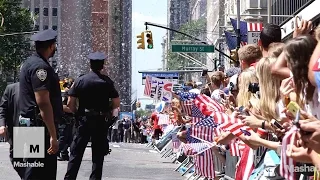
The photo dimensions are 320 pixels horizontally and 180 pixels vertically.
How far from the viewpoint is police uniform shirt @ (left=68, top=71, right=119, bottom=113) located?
13.6 meters

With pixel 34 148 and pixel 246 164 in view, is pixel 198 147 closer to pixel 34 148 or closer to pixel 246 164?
pixel 246 164

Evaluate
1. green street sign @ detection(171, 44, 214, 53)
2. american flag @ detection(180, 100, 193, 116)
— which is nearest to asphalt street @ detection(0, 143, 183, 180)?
american flag @ detection(180, 100, 193, 116)

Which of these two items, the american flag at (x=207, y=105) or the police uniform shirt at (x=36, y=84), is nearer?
the police uniform shirt at (x=36, y=84)

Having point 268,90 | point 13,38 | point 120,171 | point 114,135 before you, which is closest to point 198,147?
point 120,171

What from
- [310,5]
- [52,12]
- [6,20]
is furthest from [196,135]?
[52,12]

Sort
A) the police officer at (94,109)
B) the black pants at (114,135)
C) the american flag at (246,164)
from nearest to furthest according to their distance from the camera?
the american flag at (246,164) → the police officer at (94,109) → the black pants at (114,135)

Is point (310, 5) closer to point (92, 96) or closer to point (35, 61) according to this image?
point (92, 96)

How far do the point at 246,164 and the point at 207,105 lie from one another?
222 centimetres

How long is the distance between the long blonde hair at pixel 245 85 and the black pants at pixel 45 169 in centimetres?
174

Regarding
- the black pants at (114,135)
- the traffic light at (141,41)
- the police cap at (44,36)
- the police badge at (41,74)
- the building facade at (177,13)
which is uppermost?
the building facade at (177,13)

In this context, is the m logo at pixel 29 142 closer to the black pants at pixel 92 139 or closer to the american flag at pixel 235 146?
the american flag at pixel 235 146

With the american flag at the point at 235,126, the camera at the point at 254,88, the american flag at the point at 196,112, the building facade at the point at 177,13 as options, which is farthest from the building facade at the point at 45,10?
the camera at the point at 254,88

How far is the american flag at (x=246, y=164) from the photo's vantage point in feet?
32.6

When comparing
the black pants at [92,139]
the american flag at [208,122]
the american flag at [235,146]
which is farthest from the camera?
the black pants at [92,139]
